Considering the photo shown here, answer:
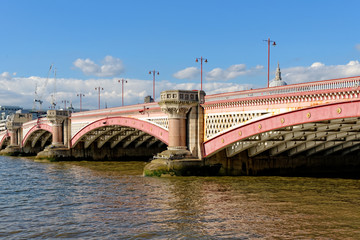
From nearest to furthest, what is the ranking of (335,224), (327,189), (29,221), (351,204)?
1. (335,224)
2. (29,221)
3. (351,204)
4. (327,189)

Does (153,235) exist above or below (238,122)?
below

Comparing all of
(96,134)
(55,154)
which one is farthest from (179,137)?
(55,154)

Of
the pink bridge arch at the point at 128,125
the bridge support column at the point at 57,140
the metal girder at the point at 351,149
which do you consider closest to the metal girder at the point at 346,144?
the metal girder at the point at 351,149

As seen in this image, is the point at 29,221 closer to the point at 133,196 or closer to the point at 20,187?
the point at 133,196

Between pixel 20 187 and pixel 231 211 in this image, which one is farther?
pixel 20 187

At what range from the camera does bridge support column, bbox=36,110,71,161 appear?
56750 millimetres

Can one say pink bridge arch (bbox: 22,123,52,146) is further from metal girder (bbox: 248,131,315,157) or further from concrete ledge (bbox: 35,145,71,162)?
metal girder (bbox: 248,131,315,157)

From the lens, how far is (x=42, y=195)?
84.9 ft

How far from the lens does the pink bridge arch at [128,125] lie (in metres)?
36.6

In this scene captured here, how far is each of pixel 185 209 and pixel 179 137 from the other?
13136 millimetres

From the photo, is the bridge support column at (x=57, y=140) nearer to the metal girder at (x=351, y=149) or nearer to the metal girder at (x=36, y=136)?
the metal girder at (x=36, y=136)

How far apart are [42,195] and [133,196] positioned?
593 cm

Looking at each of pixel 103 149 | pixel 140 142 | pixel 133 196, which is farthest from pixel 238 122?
pixel 103 149

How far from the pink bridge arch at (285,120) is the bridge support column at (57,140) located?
30633 mm
